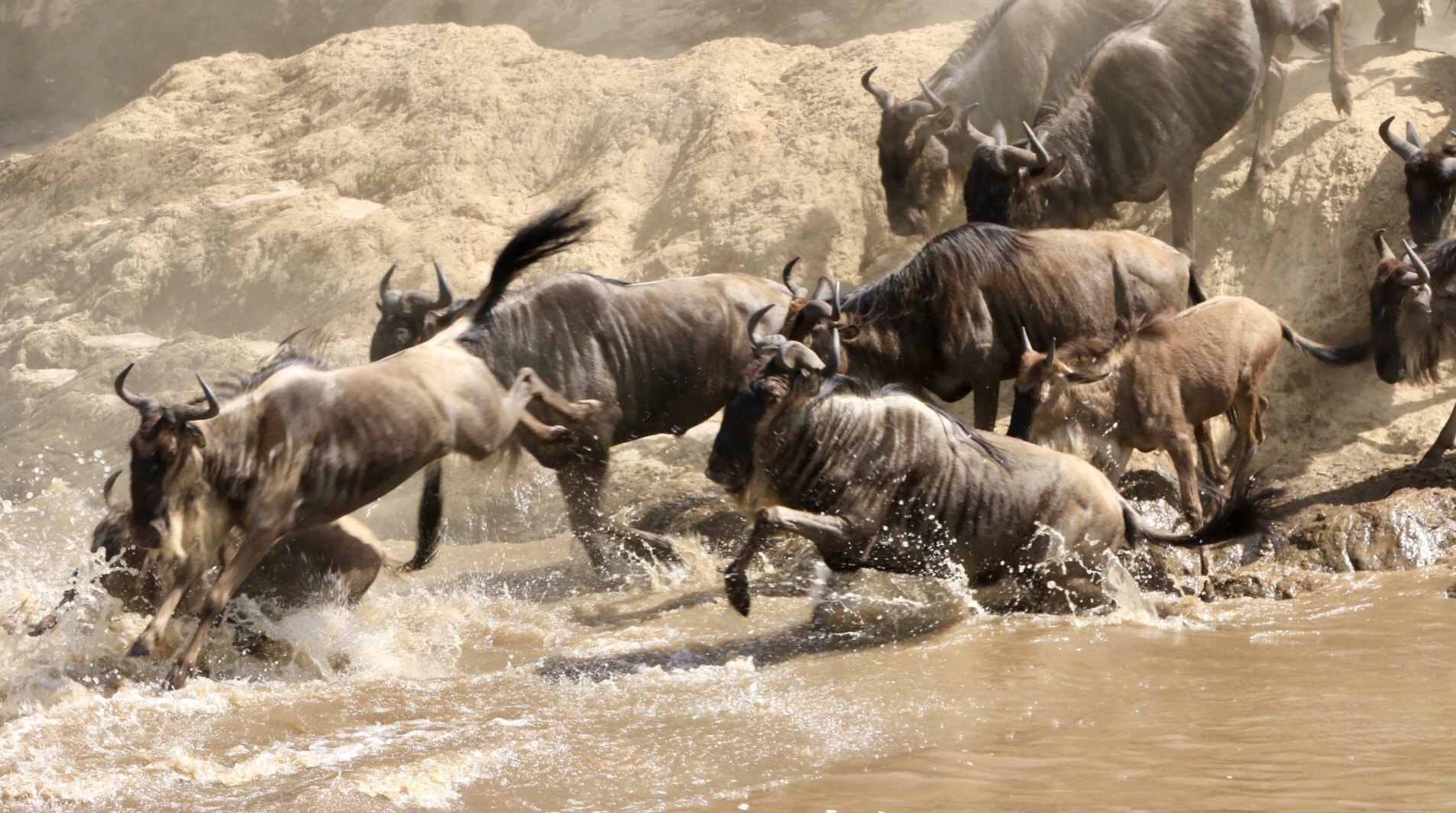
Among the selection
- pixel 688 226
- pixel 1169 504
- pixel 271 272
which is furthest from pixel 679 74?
pixel 1169 504

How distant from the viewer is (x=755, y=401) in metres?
5.21

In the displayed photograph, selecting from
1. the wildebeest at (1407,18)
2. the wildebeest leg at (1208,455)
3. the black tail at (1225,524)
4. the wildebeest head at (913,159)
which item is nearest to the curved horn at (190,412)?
the black tail at (1225,524)

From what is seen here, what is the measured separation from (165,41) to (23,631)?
12.9 meters

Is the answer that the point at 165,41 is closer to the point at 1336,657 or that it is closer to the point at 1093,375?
the point at 1093,375

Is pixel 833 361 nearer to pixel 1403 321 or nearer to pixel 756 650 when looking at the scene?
pixel 756 650

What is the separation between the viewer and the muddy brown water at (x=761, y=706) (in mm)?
3514

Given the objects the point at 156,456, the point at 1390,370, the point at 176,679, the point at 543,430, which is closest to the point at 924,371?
the point at 543,430

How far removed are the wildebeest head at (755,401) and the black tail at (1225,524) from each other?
1383 mm

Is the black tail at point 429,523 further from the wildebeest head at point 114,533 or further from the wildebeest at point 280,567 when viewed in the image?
the wildebeest head at point 114,533

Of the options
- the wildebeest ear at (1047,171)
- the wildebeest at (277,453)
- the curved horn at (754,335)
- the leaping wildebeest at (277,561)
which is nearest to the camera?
the wildebeest at (277,453)

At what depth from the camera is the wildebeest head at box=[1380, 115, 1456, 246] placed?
7141mm

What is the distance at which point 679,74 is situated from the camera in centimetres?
1083

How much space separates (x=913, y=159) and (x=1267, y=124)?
205 cm

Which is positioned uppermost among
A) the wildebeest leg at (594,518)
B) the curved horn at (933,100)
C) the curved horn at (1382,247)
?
the curved horn at (933,100)
